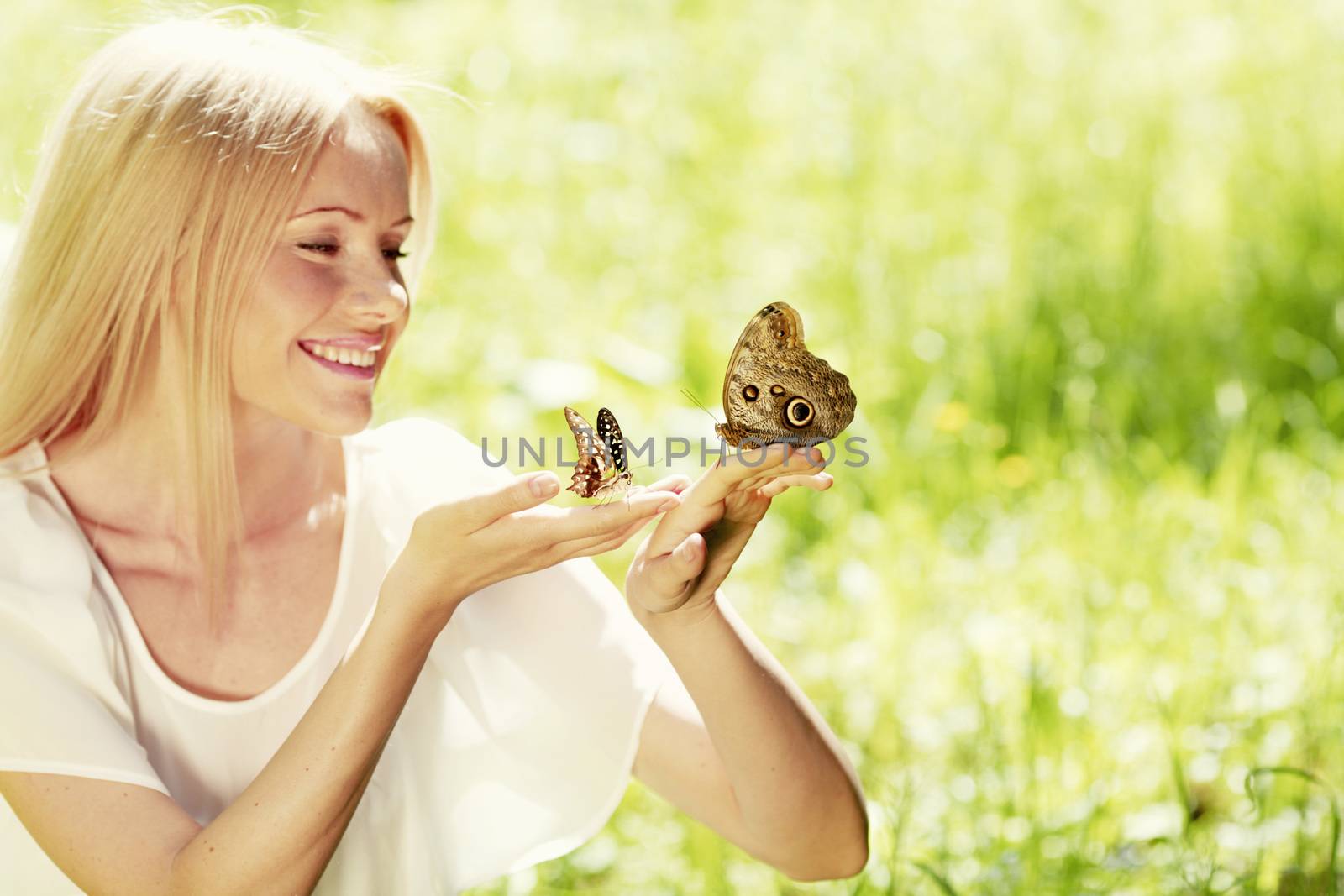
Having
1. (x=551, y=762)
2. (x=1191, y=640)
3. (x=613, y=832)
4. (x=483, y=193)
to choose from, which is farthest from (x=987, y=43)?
(x=551, y=762)

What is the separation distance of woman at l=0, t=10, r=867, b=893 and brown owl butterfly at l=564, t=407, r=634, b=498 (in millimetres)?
67

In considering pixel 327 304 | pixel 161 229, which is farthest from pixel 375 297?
pixel 161 229

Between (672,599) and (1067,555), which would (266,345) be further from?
(1067,555)

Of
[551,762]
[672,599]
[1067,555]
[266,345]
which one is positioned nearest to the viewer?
[672,599]

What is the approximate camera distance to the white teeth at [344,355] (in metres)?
1.83

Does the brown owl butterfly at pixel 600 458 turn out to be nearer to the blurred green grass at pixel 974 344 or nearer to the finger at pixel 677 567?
the finger at pixel 677 567

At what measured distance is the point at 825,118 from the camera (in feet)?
17.2

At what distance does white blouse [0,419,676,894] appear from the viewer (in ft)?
6.07

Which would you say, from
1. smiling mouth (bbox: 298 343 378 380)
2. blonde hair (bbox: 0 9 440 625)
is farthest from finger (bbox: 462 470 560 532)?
blonde hair (bbox: 0 9 440 625)

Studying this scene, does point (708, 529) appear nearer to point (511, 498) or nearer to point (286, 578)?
point (511, 498)

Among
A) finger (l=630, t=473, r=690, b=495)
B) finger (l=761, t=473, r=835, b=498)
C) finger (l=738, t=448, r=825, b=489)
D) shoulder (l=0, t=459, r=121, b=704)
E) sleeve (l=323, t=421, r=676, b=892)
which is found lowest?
sleeve (l=323, t=421, r=676, b=892)

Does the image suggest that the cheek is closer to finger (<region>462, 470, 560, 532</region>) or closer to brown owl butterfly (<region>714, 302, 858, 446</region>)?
finger (<region>462, 470, 560, 532</region>)

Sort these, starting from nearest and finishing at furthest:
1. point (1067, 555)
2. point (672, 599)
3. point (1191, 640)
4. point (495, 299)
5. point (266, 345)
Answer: point (672, 599)
point (266, 345)
point (1191, 640)
point (1067, 555)
point (495, 299)

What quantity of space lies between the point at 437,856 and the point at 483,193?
3.48 metres
